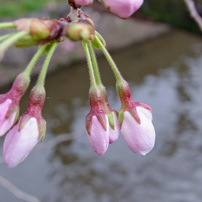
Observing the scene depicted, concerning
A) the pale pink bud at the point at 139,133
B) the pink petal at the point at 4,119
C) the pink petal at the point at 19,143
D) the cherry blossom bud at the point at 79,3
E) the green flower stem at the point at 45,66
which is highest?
the cherry blossom bud at the point at 79,3

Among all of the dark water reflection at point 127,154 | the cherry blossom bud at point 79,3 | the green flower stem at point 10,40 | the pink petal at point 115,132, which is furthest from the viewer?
the dark water reflection at point 127,154

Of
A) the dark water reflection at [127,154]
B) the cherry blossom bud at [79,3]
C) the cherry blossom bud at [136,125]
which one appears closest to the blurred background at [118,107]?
the dark water reflection at [127,154]

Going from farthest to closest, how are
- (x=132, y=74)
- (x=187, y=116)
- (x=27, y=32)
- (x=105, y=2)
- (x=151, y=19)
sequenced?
1. (x=151, y=19)
2. (x=132, y=74)
3. (x=187, y=116)
4. (x=105, y=2)
5. (x=27, y=32)

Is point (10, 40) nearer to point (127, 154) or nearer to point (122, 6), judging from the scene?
point (122, 6)

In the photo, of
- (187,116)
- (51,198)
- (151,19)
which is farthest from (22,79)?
(151,19)

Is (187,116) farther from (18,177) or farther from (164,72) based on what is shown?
(18,177)

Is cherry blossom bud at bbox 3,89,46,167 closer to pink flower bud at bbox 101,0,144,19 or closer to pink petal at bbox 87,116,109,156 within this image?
pink petal at bbox 87,116,109,156

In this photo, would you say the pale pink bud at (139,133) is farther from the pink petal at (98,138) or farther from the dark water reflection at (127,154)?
the dark water reflection at (127,154)
